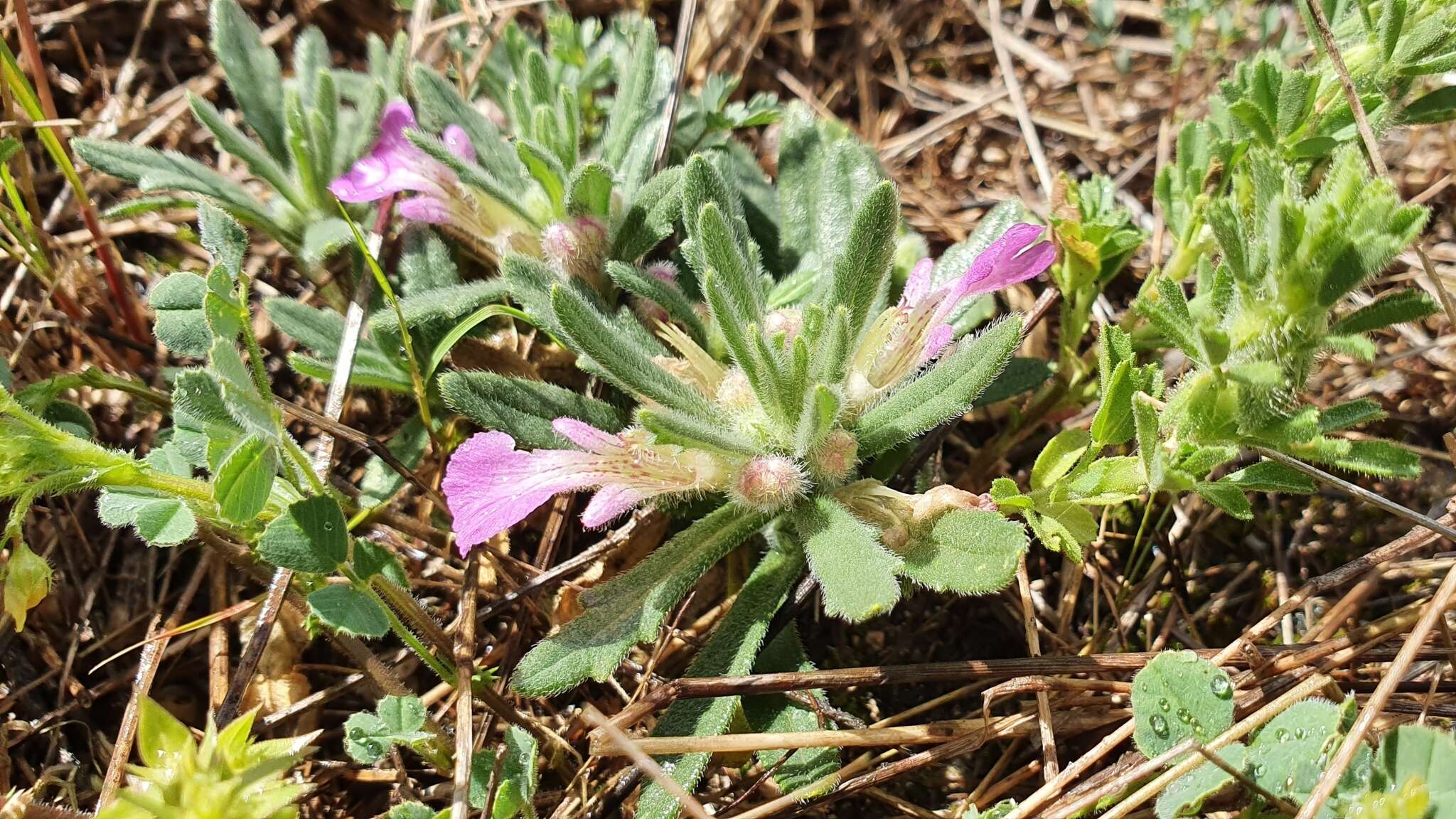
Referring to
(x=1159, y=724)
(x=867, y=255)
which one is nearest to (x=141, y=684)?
(x=867, y=255)

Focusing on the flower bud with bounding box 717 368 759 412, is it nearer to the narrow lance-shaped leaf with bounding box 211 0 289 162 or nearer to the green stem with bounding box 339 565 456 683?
the green stem with bounding box 339 565 456 683

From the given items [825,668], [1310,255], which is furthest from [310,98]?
[1310,255]

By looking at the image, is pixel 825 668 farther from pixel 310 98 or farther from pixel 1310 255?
pixel 310 98

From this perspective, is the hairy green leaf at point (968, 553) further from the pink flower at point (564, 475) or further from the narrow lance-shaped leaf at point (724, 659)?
the pink flower at point (564, 475)

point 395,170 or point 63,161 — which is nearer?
point 395,170

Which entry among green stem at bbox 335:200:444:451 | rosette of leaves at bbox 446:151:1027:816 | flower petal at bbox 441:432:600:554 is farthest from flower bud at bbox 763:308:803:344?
green stem at bbox 335:200:444:451

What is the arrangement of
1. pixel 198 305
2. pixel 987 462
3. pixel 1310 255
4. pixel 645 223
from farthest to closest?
pixel 987 462, pixel 645 223, pixel 198 305, pixel 1310 255

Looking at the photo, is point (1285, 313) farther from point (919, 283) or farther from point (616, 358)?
point (616, 358)
